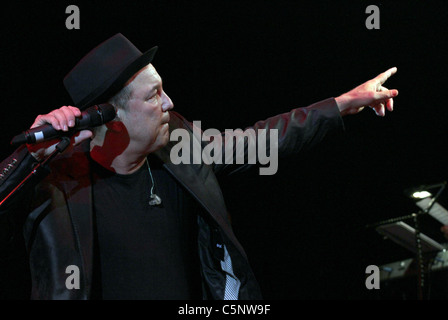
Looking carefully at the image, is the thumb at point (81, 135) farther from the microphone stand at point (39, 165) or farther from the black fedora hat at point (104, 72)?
the black fedora hat at point (104, 72)

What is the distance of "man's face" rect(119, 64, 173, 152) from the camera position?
1974 mm

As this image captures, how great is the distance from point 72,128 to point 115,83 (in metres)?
0.37

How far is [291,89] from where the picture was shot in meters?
4.11

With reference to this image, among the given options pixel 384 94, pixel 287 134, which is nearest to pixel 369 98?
pixel 384 94

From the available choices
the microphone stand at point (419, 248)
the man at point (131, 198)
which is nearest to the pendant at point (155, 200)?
the man at point (131, 198)

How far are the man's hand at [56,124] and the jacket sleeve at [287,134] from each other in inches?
21.9

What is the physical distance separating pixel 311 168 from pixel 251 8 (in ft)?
4.69

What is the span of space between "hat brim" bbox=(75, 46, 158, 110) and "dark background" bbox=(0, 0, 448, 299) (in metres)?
1.40

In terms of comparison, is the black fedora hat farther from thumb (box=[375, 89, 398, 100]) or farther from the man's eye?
thumb (box=[375, 89, 398, 100])

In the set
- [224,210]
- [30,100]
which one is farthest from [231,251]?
[30,100]

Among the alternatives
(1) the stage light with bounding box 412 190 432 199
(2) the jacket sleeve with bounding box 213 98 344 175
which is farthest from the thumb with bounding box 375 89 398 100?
(1) the stage light with bounding box 412 190 432 199

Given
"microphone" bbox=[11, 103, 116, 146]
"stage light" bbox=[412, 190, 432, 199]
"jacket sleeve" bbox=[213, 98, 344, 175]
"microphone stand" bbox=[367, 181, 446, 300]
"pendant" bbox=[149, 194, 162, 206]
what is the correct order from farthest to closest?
1. "microphone stand" bbox=[367, 181, 446, 300]
2. "stage light" bbox=[412, 190, 432, 199]
3. "jacket sleeve" bbox=[213, 98, 344, 175]
4. "pendant" bbox=[149, 194, 162, 206]
5. "microphone" bbox=[11, 103, 116, 146]

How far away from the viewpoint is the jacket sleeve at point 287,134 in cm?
205
